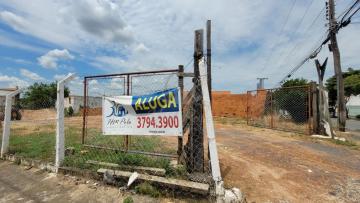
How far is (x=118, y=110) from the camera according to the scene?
528 cm

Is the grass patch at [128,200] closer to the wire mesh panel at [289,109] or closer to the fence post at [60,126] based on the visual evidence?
the fence post at [60,126]

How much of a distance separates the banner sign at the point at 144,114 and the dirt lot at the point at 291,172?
1420mm

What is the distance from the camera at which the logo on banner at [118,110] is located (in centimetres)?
519

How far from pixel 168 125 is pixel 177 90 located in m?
0.63

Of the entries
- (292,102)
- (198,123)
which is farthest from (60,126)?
(292,102)

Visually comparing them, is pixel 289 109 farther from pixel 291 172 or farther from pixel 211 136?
pixel 211 136

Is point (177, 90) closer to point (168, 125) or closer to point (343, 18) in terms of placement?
point (168, 125)

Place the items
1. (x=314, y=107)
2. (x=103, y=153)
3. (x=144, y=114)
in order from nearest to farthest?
(x=144, y=114) < (x=103, y=153) < (x=314, y=107)

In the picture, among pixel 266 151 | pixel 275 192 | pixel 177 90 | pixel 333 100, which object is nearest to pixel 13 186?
pixel 177 90

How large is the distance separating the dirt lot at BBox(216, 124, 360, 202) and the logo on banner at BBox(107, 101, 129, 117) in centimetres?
226

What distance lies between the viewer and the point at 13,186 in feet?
16.5

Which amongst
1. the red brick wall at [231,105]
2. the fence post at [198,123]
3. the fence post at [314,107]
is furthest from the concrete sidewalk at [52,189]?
the red brick wall at [231,105]

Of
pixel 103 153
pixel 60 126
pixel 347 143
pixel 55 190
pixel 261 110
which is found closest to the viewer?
pixel 55 190

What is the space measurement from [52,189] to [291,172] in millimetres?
4615
